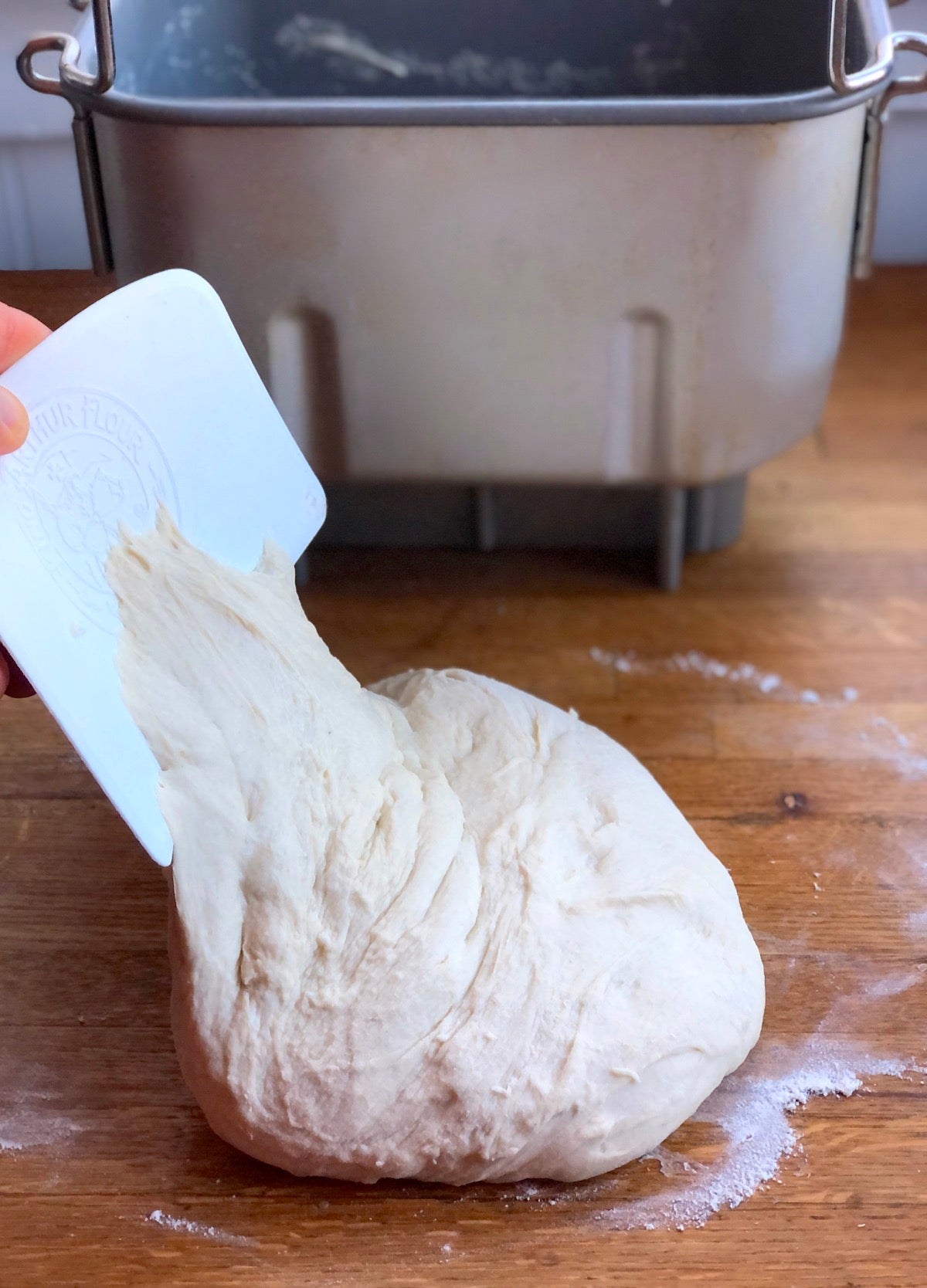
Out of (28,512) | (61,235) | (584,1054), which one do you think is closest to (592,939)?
(584,1054)

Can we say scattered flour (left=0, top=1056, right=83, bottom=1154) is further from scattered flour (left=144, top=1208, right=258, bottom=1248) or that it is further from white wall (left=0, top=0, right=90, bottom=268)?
white wall (left=0, top=0, right=90, bottom=268)

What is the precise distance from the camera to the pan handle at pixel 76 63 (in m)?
0.94

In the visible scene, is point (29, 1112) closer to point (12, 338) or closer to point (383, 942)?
point (383, 942)

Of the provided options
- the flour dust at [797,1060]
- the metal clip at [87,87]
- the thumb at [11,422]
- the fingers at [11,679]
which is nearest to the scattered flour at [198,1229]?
the flour dust at [797,1060]

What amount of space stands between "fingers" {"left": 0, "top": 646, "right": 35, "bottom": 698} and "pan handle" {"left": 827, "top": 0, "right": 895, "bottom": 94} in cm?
75

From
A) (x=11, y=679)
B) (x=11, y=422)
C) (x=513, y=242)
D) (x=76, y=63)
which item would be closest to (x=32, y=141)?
(x=76, y=63)

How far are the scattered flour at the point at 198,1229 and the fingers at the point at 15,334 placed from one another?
0.53 meters

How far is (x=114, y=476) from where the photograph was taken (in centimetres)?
71

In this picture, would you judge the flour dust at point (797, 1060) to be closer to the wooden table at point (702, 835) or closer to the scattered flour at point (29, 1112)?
the wooden table at point (702, 835)

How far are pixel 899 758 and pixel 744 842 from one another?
175 mm

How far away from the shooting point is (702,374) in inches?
42.4

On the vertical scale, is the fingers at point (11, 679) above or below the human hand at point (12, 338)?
below

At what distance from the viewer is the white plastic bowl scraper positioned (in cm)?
64

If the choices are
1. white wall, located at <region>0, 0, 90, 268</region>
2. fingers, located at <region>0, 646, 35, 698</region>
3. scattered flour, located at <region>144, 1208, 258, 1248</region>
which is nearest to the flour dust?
scattered flour, located at <region>144, 1208, 258, 1248</region>
